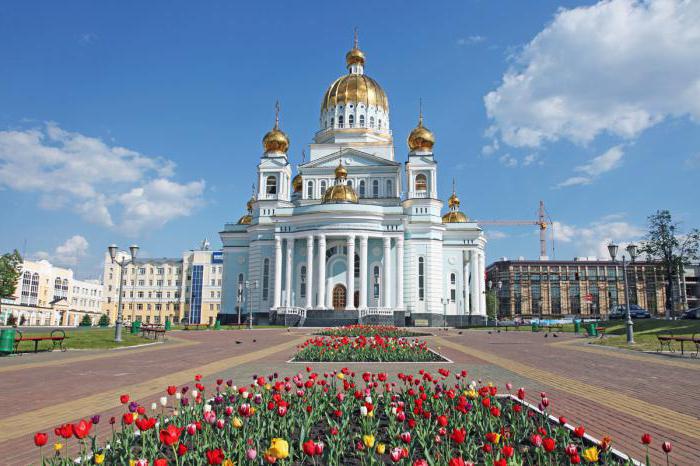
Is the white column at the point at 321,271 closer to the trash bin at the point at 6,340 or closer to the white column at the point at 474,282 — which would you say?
the white column at the point at 474,282

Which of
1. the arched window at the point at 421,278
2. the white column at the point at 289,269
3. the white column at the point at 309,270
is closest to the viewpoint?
the white column at the point at 309,270

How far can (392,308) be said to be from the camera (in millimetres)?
51750

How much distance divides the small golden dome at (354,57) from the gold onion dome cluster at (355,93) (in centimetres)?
451

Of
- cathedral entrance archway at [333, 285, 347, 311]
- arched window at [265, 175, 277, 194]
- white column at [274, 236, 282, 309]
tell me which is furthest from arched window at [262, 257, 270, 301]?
arched window at [265, 175, 277, 194]

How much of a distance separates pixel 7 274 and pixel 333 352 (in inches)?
2559

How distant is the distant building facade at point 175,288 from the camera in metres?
105

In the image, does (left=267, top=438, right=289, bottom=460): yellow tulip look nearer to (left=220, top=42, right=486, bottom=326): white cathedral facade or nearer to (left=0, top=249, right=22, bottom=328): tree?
(left=220, top=42, right=486, bottom=326): white cathedral facade

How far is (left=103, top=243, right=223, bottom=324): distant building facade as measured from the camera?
105 meters

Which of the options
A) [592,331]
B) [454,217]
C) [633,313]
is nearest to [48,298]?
[454,217]

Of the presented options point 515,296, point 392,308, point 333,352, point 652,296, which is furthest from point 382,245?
point 652,296

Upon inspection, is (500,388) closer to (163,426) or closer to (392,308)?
(163,426)

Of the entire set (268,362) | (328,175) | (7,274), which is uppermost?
(328,175)

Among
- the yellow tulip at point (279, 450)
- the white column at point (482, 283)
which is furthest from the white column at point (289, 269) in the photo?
the yellow tulip at point (279, 450)

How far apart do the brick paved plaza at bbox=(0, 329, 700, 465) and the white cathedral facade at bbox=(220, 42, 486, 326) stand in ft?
107
